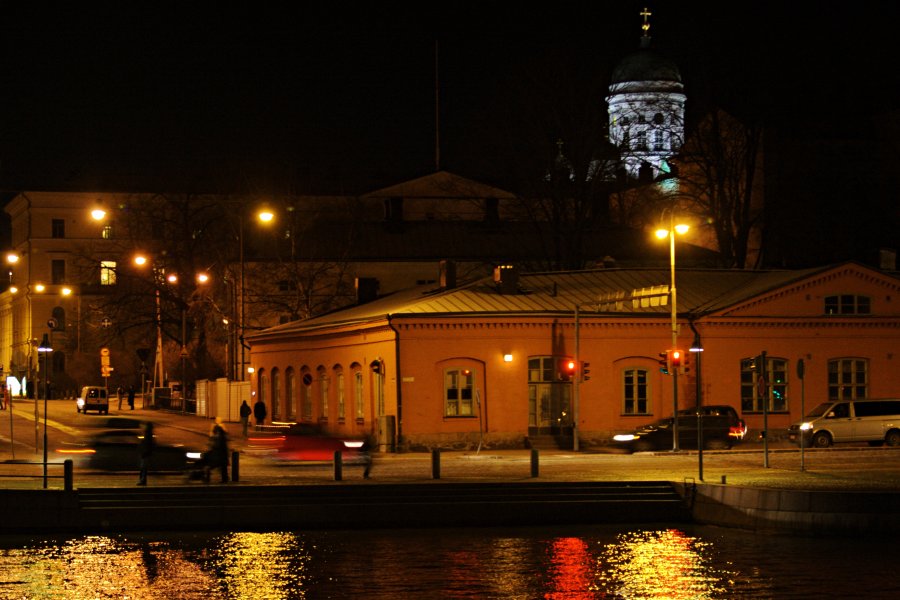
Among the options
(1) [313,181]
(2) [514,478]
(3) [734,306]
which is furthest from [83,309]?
(2) [514,478]

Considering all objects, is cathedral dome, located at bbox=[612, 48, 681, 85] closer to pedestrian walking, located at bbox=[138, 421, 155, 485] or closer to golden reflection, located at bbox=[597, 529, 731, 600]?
pedestrian walking, located at bbox=[138, 421, 155, 485]

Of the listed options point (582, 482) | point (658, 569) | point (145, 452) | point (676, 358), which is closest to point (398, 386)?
point (676, 358)

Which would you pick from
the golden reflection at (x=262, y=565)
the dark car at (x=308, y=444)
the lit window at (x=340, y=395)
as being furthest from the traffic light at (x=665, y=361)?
the golden reflection at (x=262, y=565)

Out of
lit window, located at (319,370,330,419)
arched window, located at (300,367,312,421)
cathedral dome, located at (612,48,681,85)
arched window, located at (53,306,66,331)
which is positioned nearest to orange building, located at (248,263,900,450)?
lit window, located at (319,370,330,419)

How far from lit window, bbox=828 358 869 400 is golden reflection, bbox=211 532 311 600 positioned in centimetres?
2897

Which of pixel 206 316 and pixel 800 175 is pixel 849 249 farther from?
pixel 206 316

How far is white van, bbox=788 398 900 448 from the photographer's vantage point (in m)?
44.0

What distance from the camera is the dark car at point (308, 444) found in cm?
3522

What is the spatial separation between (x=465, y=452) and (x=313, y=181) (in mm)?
72533

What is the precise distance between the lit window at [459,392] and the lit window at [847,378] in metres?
13.9

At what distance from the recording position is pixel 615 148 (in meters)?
64.8

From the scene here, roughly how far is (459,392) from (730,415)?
931cm

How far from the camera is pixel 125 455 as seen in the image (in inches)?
1396

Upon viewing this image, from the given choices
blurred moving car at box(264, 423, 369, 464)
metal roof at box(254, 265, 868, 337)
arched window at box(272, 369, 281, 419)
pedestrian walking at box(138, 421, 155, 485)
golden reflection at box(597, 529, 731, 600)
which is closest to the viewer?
golden reflection at box(597, 529, 731, 600)
